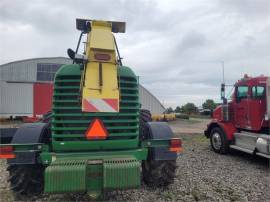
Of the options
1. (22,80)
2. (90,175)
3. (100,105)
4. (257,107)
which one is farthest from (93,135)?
(22,80)

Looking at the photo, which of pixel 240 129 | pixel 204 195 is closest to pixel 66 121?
pixel 204 195

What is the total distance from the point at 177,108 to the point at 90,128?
54.2 m

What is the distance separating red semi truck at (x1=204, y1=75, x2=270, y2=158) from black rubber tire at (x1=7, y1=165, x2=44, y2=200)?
5.64m

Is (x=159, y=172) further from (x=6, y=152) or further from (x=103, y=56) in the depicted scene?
(x=6, y=152)

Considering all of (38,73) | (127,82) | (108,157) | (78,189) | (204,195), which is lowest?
(204,195)

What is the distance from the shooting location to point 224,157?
881cm

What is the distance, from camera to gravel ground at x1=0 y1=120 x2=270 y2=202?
4883mm

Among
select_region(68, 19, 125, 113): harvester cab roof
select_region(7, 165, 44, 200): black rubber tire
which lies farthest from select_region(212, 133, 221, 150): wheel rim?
select_region(7, 165, 44, 200): black rubber tire

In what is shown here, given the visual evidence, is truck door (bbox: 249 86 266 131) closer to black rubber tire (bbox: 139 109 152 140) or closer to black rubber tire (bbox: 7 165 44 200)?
black rubber tire (bbox: 139 109 152 140)

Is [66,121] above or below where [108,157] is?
above

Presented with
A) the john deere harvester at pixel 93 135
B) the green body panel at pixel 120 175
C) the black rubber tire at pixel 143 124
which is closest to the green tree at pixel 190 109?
the black rubber tire at pixel 143 124

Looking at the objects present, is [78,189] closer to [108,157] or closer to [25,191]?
[108,157]

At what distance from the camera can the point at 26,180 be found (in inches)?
178

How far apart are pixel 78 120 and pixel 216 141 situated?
6.59 metres
